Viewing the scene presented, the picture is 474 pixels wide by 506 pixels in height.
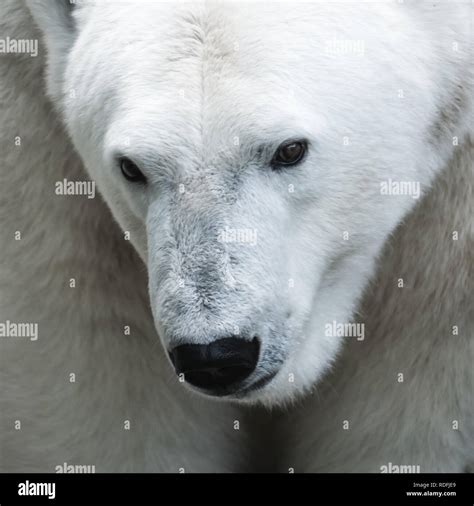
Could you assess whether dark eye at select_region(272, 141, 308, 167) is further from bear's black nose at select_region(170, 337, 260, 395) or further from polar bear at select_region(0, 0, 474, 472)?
bear's black nose at select_region(170, 337, 260, 395)

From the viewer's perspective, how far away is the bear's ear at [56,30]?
2479 millimetres

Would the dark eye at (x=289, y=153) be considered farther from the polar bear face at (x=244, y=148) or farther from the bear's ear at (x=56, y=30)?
the bear's ear at (x=56, y=30)

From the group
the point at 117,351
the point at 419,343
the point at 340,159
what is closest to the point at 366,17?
the point at 340,159

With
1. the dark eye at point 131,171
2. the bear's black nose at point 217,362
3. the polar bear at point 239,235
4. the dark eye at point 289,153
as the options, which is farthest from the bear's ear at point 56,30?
the bear's black nose at point 217,362

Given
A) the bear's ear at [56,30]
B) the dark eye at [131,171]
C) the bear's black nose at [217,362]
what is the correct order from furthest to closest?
the bear's ear at [56,30]
the dark eye at [131,171]
the bear's black nose at [217,362]

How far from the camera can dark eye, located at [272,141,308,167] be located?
2.13 metres

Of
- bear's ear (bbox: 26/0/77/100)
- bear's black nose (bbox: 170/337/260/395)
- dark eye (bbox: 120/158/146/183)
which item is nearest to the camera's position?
bear's black nose (bbox: 170/337/260/395)

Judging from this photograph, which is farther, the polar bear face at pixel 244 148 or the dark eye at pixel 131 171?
the dark eye at pixel 131 171

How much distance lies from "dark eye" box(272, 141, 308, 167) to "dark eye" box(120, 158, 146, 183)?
0.29 m

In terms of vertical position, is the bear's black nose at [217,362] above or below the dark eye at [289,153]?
below

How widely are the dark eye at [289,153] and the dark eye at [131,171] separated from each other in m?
0.29

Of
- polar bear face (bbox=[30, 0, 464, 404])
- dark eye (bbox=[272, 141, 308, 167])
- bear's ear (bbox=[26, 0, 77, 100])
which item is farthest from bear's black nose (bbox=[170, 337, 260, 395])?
bear's ear (bbox=[26, 0, 77, 100])

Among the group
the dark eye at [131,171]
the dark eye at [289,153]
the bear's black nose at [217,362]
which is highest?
the dark eye at [289,153]

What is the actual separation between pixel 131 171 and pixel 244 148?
27 centimetres
